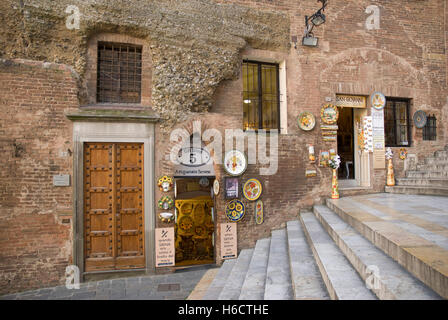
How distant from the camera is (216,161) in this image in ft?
21.0

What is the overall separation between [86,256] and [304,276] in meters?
4.68

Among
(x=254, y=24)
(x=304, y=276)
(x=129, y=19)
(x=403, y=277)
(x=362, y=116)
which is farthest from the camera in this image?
(x=362, y=116)

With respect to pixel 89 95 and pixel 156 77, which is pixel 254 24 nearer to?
pixel 156 77

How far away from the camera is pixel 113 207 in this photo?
5.97 m

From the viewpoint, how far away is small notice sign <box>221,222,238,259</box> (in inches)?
250

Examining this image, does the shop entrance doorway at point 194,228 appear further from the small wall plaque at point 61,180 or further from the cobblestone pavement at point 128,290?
the small wall plaque at point 61,180

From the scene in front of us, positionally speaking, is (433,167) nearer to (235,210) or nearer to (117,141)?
(235,210)

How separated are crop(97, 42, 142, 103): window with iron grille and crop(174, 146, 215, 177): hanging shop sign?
1.74 meters

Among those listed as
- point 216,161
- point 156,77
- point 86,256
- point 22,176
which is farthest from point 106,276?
point 156,77

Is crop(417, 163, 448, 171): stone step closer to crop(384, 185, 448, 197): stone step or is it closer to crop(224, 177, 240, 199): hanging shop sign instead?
crop(384, 185, 448, 197): stone step

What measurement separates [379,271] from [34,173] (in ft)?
20.7

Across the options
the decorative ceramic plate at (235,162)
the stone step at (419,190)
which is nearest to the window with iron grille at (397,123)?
the stone step at (419,190)

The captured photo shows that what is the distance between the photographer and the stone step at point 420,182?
6763 mm

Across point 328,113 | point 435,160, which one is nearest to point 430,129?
point 435,160
